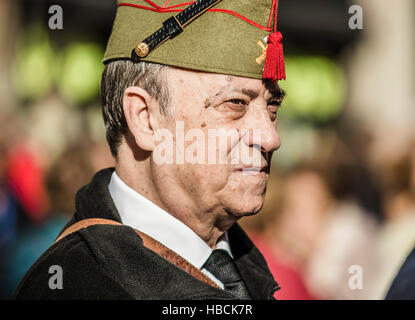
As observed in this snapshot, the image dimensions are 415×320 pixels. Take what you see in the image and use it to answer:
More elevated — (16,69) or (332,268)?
(16,69)

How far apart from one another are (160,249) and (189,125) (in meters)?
0.50

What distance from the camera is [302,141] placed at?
30.0ft

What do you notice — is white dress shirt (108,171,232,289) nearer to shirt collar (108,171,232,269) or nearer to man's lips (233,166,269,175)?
shirt collar (108,171,232,269)

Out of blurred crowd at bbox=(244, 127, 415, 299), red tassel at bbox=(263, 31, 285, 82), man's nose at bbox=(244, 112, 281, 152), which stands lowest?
blurred crowd at bbox=(244, 127, 415, 299)

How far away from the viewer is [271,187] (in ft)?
17.4

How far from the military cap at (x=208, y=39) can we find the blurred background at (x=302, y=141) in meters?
2.50

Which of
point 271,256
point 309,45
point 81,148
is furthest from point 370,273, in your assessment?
point 309,45

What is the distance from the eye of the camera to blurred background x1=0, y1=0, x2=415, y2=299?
522 cm

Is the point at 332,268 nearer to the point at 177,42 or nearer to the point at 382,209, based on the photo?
the point at 382,209

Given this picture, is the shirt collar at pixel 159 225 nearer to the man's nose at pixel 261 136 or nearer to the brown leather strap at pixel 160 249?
the brown leather strap at pixel 160 249

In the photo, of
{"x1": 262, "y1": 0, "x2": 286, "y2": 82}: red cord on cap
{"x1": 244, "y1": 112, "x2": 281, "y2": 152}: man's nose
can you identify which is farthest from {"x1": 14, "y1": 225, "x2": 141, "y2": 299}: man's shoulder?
{"x1": 262, "y1": 0, "x2": 286, "y2": 82}: red cord on cap

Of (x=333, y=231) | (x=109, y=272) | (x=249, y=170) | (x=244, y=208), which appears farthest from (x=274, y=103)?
(x=333, y=231)

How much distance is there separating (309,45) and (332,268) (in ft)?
20.2

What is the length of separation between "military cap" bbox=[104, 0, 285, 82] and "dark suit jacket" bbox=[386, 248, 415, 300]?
3.62 feet
